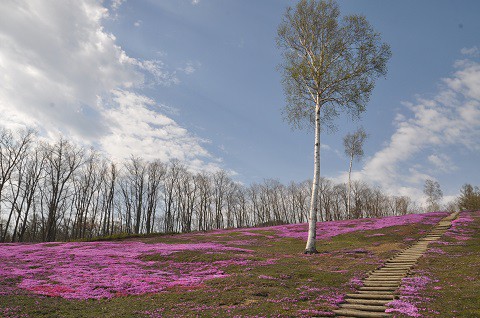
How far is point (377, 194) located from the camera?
395 feet

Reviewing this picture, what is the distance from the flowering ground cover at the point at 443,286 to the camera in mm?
9852

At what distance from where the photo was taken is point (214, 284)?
1463 cm

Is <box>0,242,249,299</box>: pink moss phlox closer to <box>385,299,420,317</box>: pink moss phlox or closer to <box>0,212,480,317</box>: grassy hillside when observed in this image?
<box>0,212,480,317</box>: grassy hillside

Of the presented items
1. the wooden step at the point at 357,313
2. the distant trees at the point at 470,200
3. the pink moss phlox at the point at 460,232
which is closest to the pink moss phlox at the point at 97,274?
the wooden step at the point at 357,313

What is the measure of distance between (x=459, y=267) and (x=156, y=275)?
17709mm

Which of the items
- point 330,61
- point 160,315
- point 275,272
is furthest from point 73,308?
point 330,61

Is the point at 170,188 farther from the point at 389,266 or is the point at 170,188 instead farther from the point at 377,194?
the point at 377,194

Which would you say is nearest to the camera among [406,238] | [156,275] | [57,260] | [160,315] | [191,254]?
[160,315]

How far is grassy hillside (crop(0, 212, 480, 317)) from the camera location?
10406mm

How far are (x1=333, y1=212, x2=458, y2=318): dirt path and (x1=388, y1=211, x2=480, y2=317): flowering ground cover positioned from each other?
465 millimetres

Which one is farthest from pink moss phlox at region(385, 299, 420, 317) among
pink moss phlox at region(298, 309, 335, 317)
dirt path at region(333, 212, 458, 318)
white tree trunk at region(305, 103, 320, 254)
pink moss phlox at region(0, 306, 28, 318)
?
white tree trunk at region(305, 103, 320, 254)

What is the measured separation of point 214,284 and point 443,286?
34.6 feet

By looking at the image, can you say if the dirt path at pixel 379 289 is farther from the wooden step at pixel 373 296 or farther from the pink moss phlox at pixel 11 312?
the pink moss phlox at pixel 11 312

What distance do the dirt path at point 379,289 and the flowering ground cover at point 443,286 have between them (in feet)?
1.52
